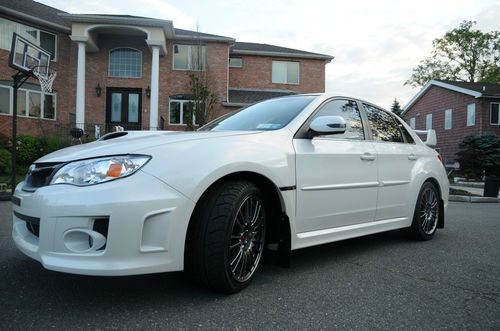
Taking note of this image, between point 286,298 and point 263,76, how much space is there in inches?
915

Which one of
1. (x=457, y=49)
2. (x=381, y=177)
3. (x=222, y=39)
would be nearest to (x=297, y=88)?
(x=222, y=39)

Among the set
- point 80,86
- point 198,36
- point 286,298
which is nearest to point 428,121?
point 198,36

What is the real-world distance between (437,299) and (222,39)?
68.9ft

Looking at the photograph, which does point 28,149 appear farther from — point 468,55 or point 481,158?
point 468,55

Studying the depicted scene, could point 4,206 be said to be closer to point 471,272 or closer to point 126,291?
point 126,291

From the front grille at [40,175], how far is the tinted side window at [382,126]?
3.04 metres

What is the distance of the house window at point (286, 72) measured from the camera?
83.1 ft

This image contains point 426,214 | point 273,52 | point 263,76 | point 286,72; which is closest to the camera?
point 426,214

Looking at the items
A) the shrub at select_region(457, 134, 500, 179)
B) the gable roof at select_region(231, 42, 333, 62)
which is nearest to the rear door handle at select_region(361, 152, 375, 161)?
the shrub at select_region(457, 134, 500, 179)

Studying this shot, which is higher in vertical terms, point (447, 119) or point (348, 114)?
point (447, 119)

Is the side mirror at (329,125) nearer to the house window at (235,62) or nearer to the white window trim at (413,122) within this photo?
the house window at (235,62)

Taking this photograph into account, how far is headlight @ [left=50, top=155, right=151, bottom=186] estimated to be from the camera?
2441mm

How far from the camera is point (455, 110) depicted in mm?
28188

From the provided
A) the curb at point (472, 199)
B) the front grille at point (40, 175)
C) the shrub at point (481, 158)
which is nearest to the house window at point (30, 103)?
the curb at point (472, 199)
